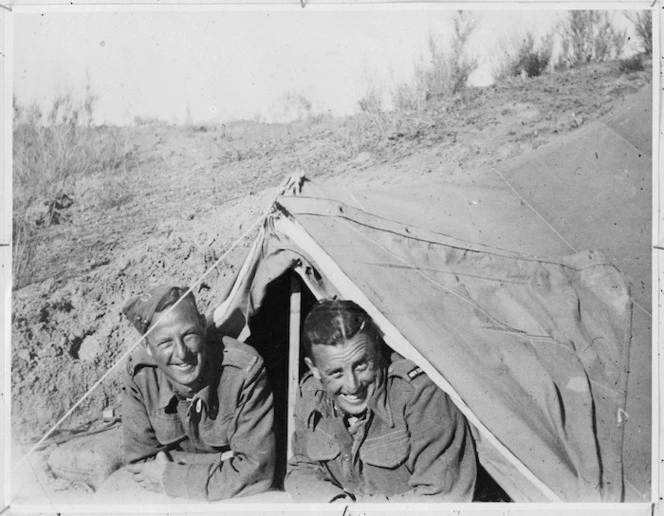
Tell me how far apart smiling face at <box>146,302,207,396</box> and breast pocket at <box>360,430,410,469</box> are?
90cm

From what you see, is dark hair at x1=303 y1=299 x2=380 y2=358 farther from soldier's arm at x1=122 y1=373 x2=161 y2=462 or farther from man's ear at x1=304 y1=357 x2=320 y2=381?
soldier's arm at x1=122 y1=373 x2=161 y2=462

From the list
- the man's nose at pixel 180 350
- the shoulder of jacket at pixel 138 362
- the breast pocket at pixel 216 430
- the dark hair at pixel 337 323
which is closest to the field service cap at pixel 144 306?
the shoulder of jacket at pixel 138 362

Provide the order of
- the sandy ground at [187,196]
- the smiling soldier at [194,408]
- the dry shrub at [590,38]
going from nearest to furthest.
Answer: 1. the smiling soldier at [194,408]
2. the sandy ground at [187,196]
3. the dry shrub at [590,38]

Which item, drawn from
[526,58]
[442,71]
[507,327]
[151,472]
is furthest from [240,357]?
[526,58]

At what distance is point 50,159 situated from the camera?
462 centimetres

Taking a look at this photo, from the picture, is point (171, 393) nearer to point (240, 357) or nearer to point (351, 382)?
point (240, 357)

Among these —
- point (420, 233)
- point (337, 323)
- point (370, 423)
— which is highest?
point (420, 233)

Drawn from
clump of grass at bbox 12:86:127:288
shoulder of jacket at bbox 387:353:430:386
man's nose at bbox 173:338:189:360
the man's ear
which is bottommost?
shoulder of jacket at bbox 387:353:430:386

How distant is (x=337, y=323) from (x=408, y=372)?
16.5 inches

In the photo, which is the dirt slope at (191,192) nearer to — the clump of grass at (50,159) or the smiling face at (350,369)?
the clump of grass at (50,159)

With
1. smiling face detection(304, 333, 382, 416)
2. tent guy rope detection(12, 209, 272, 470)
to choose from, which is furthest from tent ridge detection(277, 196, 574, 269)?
smiling face detection(304, 333, 382, 416)

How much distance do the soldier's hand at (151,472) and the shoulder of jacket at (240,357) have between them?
0.61 meters

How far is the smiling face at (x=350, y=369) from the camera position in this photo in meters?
3.96

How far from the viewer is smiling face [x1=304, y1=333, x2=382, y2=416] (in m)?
3.96
